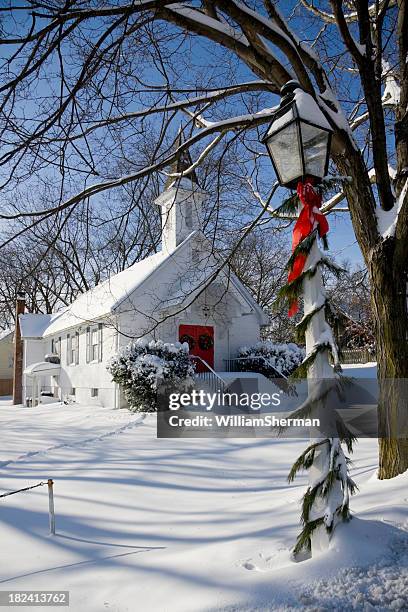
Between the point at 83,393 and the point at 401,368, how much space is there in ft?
55.1

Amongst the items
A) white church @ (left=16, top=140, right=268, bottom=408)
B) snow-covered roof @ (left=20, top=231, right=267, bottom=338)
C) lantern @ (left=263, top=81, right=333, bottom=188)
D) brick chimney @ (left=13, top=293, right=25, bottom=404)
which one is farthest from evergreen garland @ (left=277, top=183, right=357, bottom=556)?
brick chimney @ (left=13, top=293, right=25, bottom=404)

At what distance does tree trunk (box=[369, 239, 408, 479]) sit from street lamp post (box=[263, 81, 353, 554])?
1.66 metres

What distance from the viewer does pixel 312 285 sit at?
3.58m

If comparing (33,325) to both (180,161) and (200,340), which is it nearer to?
(200,340)

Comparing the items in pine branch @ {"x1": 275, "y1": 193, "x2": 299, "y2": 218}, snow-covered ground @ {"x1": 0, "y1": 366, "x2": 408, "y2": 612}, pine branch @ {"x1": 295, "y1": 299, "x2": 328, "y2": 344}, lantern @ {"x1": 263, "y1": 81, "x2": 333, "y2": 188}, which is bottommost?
snow-covered ground @ {"x1": 0, "y1": 366, "x2": 408, "y2": 612}

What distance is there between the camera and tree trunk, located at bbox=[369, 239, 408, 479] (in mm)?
4926

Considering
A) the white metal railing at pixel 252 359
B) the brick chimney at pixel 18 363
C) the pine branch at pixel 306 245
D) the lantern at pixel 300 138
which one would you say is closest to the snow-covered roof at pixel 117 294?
the brick chimney at pixel 18 363

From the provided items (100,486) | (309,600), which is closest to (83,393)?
(100,486)

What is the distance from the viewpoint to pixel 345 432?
11.4ft

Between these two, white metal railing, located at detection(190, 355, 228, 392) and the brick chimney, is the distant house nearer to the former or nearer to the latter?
the brick chimney

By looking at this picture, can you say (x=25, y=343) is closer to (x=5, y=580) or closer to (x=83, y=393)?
(x=83, y=393)

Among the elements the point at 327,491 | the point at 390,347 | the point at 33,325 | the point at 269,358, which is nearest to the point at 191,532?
the point at 327,491

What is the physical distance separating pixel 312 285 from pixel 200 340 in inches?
556

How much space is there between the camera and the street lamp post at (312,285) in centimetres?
336
